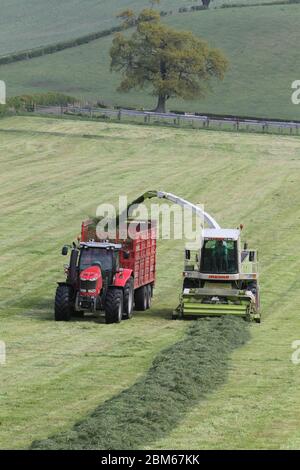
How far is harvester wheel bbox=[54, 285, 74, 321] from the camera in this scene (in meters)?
31.0

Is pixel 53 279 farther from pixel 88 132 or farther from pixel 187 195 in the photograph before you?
pixel 88 132

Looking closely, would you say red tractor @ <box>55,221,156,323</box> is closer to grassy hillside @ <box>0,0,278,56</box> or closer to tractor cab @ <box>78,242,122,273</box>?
tractor cab @ <box>78,242,122,273</box>

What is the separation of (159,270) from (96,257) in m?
9.14

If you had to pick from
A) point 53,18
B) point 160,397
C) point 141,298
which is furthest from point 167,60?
point 160,397

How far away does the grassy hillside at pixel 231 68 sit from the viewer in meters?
114

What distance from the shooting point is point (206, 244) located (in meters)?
32.9

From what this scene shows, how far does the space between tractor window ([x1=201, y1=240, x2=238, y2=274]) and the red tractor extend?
1765 millimetres

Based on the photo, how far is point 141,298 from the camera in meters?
33.8

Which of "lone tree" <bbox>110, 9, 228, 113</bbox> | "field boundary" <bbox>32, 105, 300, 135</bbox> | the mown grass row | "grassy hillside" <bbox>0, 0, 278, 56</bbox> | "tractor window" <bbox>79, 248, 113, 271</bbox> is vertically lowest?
the mown grass row

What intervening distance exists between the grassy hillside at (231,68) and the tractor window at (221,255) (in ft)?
247

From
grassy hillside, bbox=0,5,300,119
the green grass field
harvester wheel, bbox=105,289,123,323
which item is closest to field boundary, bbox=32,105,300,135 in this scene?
the green grass field

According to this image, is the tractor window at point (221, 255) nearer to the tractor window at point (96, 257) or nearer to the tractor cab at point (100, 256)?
the tractor cab at point (100, 256)

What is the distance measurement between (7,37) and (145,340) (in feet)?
451

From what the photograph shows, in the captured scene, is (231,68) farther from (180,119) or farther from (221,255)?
(221,255)
